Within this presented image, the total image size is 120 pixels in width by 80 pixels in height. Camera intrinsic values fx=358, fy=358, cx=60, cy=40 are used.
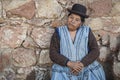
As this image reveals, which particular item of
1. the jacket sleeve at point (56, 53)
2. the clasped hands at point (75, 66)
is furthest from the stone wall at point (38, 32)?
the clasped hands at point (75, 66)

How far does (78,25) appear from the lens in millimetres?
4180

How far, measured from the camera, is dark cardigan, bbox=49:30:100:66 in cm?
408

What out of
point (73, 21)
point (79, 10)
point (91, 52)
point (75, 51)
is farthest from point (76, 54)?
point (79, 10)

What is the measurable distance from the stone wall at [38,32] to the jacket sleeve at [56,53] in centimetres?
26

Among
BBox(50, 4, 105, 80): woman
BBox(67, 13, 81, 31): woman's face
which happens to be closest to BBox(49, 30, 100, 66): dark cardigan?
BBox(50, 4, 105, 80): woman

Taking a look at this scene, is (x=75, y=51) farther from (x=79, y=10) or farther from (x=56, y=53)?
(x=79, y=10)

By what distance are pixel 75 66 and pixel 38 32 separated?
2.41 feet

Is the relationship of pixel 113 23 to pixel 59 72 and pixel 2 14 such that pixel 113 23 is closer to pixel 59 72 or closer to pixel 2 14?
pixel 59 72

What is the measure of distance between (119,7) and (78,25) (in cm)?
66

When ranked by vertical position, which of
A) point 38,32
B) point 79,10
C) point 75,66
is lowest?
point 75,66

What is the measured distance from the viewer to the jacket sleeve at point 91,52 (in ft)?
13.4

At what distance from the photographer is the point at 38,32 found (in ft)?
14.6

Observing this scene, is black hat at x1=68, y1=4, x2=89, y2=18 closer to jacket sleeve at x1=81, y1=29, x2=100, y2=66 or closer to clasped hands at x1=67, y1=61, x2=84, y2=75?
jacket sleeve at x1=81, y1=29, x2=100, y2=66

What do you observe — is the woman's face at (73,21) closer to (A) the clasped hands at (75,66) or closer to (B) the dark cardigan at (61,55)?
(B) the dark cardigan at (61,55)
